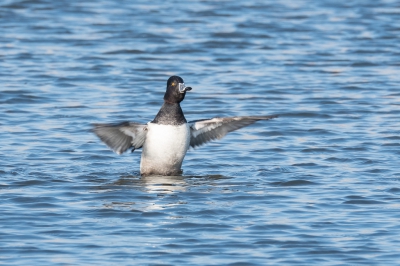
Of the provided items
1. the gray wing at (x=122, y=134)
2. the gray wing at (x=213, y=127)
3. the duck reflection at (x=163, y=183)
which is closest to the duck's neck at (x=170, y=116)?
the gray wing at (x=122, y=134)

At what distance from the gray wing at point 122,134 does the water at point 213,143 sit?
1.27 ft

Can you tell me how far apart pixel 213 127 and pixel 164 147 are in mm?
718

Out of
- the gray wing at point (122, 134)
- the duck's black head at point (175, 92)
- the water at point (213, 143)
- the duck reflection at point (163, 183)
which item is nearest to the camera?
the water at point (213, 143)

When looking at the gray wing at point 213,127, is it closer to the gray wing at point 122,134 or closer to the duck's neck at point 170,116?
the duck's neck at point 170,116

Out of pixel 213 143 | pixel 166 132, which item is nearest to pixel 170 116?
pixel 166 132

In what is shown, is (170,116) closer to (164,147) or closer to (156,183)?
(164,147)

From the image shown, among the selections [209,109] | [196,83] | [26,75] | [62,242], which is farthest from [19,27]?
[62,242]

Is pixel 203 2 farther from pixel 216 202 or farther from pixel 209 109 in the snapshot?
pixel 216 202

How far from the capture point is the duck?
10727mm

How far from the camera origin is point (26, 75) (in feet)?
56.1

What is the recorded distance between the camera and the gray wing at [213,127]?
11.0 metres

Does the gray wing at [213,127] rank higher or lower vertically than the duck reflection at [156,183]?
higher

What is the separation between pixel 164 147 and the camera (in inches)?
424

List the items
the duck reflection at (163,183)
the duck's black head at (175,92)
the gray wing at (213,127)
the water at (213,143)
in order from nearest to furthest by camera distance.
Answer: the water at (213,143), the duck reflection at (163,183), the duck's black head at (175,92), the gray wing at (213,127)
